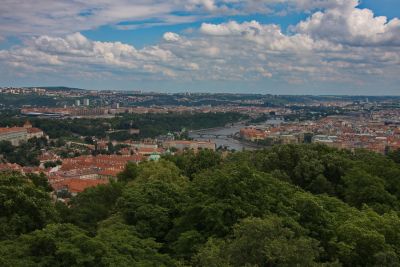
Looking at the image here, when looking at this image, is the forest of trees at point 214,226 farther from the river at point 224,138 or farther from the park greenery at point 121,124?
the park greenery at point 121,124

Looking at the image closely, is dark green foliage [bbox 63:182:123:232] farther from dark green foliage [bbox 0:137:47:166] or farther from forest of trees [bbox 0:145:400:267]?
dark green foliage [bbox 0:137:47:166]

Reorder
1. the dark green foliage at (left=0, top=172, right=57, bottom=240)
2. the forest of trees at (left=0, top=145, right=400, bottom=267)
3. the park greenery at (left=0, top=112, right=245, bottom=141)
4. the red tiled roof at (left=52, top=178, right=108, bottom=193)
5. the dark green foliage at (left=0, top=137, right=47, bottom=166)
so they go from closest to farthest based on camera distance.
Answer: the forest of trees at (left=0, top=145, right=400, bottom=267) → the dark green foliage at (left=0, top=172, right=57, bottom=240) → the red tiled roof at (left=52, top=178, right=108, bottom=193) → the dark green foliage at (left=0, top=137, right=47, bottom=166) → the park greenery at (left=0, top=112, right=245, bottom=141)

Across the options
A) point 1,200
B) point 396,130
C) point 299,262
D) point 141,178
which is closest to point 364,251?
point 299,262

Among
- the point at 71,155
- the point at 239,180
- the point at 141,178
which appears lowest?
the point at 71,155

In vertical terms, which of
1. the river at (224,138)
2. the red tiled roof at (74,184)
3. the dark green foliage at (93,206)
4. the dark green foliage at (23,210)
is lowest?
the river at (224,138)

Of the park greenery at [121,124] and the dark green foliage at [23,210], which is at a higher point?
the dark green foliage at [23,210]

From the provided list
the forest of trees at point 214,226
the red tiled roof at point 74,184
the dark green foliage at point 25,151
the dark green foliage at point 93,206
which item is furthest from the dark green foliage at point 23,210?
the dark green foliage at point 25,151

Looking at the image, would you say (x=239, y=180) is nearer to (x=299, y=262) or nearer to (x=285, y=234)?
(x=285, y=234)

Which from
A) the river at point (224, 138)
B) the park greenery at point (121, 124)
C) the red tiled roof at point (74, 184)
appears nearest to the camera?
the red tiled roof at point (74, 184)

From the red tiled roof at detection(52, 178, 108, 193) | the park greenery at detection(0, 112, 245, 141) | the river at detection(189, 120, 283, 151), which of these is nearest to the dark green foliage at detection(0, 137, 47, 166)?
the park greenery at detection(0, 112, 245, 141)
